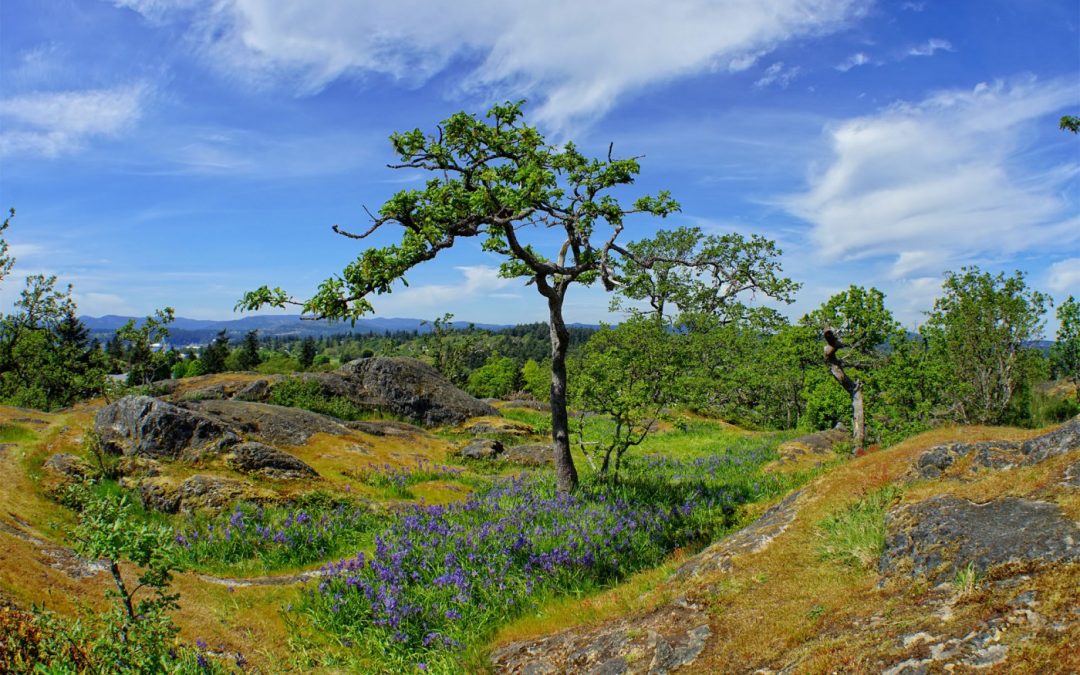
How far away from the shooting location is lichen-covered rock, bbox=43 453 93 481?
10.9 metres

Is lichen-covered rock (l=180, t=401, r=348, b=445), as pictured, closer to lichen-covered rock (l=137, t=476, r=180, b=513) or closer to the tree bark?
lichen-covered rock (l=137, t=476, r=180, b=513)

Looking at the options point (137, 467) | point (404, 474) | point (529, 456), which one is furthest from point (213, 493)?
point (529, 456)

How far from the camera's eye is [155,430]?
1302cm

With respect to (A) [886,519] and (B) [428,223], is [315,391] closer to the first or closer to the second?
(B) [428,223]

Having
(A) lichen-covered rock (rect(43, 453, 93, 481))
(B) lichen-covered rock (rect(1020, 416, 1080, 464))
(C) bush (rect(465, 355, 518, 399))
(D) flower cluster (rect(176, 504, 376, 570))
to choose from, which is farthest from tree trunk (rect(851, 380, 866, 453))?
(C) bush (rect(465, 355, 518, 399))

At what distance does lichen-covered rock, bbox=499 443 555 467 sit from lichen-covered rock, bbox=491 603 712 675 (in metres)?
14.2

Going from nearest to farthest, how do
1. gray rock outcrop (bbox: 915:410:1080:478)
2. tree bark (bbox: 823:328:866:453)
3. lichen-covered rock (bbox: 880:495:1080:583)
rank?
lichen-covered rock (bbox: 880:495:1080:583)
gray rock outcrop (bbox: 915:410:1080:478)
tree bark (bbox: 823:328:866:453)

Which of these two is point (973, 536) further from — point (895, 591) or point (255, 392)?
point (255, 392)

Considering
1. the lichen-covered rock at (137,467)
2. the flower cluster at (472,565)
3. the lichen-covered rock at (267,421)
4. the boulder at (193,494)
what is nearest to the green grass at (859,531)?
the flower cluster at (472,565)

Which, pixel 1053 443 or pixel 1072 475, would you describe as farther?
pixel 1053 443

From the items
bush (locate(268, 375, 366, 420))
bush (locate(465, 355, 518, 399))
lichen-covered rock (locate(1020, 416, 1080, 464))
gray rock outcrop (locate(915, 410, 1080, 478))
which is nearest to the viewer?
lichen-covered rock (locate(1020, 416, 1080, 464))

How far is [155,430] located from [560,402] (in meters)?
9.06

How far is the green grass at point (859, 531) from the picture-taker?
6.38 metres

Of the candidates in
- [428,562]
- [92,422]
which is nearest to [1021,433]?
[428,562]
